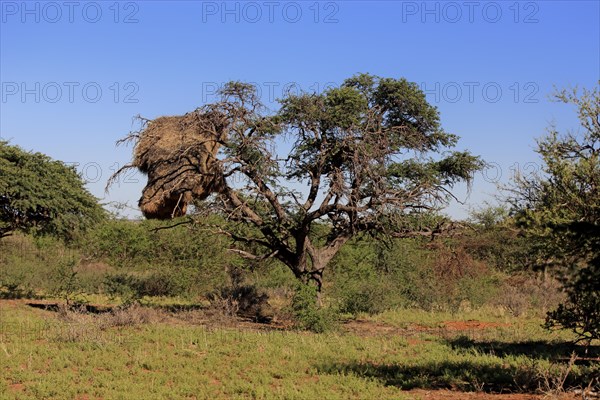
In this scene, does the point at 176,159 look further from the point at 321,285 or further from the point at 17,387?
the point at 17,387

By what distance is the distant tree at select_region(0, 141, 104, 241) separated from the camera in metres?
22.2

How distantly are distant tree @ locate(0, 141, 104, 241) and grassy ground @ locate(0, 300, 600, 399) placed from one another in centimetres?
554

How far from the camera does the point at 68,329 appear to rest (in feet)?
48.2

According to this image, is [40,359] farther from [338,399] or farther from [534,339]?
[534,339]

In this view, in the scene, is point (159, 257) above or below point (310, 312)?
above

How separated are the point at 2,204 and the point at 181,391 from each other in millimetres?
15930

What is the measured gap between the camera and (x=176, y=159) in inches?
690

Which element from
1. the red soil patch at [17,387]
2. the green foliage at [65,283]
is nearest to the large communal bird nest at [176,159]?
the red soil patch at [17,387]

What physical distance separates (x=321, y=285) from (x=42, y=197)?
420 inches

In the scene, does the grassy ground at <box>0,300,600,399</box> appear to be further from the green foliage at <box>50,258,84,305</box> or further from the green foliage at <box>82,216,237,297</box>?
the green foliage at <box>82,216,237,297</box>

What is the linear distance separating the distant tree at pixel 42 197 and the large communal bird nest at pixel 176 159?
647cm

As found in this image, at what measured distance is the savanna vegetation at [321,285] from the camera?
10.2 meters

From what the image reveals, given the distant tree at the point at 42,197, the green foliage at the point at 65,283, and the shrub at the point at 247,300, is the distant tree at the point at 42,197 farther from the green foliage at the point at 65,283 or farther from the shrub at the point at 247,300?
the shrub at the point at 247,300

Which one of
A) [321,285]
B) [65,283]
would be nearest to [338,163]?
[321,285]
